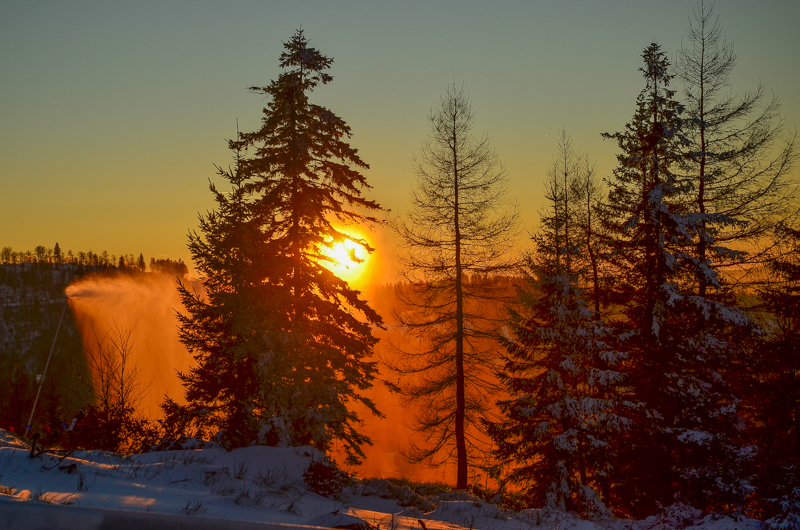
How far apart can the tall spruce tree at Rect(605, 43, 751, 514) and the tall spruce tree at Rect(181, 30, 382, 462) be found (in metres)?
9.17

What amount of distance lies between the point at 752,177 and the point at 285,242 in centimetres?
1649

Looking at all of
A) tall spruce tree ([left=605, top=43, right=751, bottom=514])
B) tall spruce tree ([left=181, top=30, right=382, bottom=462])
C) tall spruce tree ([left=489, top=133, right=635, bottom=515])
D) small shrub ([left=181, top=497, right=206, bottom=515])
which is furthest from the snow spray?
small shrub ([left=181, top=497, right=206, bottom=515])

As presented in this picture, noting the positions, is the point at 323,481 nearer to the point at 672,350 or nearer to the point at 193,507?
the point at 193,507

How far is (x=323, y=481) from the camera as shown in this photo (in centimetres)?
991

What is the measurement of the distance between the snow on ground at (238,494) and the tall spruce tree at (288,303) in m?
2.32

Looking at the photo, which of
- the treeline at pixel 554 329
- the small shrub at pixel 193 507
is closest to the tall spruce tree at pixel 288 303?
the treeline at pixel 554 329

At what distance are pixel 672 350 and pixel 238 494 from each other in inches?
536

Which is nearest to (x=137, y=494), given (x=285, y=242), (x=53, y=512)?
(x=53, y=512)

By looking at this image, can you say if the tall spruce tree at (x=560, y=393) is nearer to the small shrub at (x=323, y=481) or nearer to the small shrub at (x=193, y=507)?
the small shrub at (x=323, y=481)

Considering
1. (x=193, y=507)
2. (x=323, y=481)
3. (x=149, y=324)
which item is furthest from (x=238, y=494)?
(x=149, y=324)

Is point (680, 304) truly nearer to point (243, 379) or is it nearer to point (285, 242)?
point (285, 242)

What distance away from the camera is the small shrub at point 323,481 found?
967 centimetres

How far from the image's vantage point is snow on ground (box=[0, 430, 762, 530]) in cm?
623

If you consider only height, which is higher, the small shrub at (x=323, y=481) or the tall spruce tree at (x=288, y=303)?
the tall spruce tree at (x=288, y=303)
